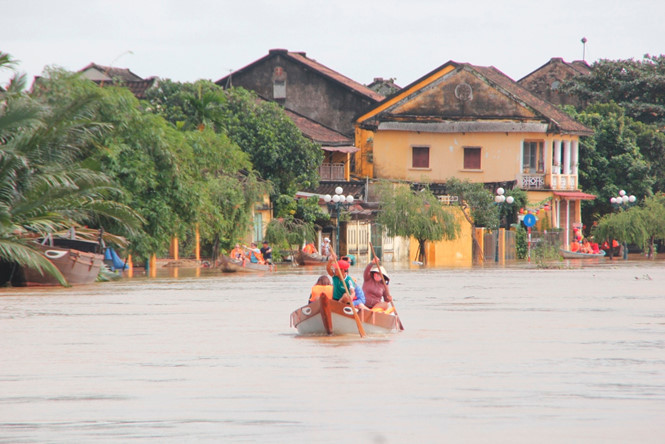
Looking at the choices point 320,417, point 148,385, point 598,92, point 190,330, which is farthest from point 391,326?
point 598,92

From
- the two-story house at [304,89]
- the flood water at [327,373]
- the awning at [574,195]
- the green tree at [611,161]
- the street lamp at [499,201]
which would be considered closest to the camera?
the flood water at [327,373]

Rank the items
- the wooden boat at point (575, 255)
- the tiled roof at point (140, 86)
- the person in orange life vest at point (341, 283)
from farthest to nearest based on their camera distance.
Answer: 1. the tiled roof at point (140, 86)
2. the wooden boat at point (575, 255)
3. the person in orange life vest at point (341, 283)

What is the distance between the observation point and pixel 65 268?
3434 cm

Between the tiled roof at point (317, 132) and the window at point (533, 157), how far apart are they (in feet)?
31.1

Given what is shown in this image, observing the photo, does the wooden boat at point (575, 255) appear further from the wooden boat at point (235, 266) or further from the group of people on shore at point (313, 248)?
the wooden boat at point (235, 266)


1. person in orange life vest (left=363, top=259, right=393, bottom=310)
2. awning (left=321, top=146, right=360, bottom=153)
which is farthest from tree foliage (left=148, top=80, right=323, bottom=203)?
person in orange life vest (left=363, top=259, right=393, bottom=310)

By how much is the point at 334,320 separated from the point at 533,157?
1918 inches

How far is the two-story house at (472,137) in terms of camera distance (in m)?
65.8

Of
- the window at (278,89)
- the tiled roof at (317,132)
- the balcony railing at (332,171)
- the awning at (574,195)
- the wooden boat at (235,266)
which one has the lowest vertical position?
the wooden boat at (235,266)

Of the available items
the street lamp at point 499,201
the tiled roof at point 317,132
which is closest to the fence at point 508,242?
the street lamp at point 499,201

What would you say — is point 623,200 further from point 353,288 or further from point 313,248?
point 353,288

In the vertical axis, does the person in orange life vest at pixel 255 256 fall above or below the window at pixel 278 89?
below

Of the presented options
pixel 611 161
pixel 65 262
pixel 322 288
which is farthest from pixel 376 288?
pixel 611 161

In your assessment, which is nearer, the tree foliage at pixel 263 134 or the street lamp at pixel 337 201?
the street lamp at pixel 337 201
